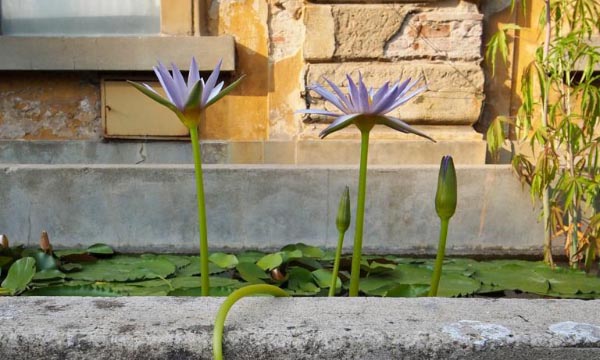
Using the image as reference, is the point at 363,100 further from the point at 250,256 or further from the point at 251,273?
the point at 250,256

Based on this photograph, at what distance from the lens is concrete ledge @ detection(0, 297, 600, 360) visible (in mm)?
751

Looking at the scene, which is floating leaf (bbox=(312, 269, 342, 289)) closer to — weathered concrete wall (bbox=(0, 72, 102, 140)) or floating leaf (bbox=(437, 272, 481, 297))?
floating leaf (bbox=(437, 272, 481, 297))

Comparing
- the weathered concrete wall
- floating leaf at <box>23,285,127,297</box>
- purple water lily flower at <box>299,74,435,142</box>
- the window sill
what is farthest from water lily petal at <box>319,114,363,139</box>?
the weathered concrete wall

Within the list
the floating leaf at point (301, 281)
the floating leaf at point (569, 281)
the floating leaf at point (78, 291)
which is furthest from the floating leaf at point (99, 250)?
the floating leaf at point (569, 281)

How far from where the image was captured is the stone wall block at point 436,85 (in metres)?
2.98

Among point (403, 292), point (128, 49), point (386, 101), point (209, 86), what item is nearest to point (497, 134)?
point (403, 292)

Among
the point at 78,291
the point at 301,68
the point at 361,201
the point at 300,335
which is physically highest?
the point at 301,68

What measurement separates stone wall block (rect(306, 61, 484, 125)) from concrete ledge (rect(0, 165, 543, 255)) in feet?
2.20

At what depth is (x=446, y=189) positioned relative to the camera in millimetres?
1024

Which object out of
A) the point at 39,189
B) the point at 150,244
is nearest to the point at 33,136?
the point at 39,189

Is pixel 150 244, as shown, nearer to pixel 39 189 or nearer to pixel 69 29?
pixel 39 189

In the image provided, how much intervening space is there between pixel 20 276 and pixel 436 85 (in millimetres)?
2329

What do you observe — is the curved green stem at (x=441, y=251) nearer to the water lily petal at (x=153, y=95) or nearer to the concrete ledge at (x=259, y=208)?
the water lily petal at (x=153, y=95)

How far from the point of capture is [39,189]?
2.39m
